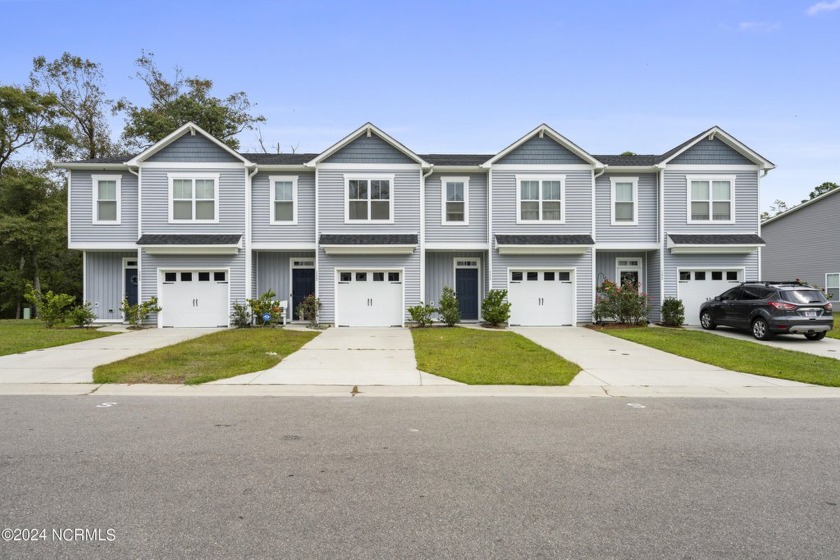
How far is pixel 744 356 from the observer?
1244 cm

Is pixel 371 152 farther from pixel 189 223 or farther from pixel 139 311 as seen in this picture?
pixel 139 311

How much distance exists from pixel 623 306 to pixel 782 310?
5258mm

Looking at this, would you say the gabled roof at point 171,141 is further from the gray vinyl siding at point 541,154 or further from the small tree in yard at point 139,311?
the gray vinyl siding at point 541,154

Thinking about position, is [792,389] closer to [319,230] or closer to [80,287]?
[319,230]

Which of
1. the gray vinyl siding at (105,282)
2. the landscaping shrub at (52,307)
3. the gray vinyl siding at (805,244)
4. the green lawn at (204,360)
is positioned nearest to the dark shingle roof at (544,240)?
the green lawn at (204,360)

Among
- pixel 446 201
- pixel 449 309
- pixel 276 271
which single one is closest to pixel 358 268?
pixel 276 271

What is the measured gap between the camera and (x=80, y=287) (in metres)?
35.3

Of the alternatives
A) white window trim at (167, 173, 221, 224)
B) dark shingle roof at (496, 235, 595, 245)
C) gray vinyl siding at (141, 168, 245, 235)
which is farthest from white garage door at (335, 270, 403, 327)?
white window trim at (167, 173, 221, 224)

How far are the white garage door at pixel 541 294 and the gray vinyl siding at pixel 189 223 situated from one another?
36.4 feet

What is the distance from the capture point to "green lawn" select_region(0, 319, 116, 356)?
1316cm

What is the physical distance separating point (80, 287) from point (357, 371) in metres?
33.2

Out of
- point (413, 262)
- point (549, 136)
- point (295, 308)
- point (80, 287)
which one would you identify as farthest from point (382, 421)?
point (80, 287)

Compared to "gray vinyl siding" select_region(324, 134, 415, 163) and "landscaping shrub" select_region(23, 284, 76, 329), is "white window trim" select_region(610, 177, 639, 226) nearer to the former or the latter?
"gray vinyl siding" select_region(324, 134, 415, 163)

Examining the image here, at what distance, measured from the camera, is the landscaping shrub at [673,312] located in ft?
65.8
